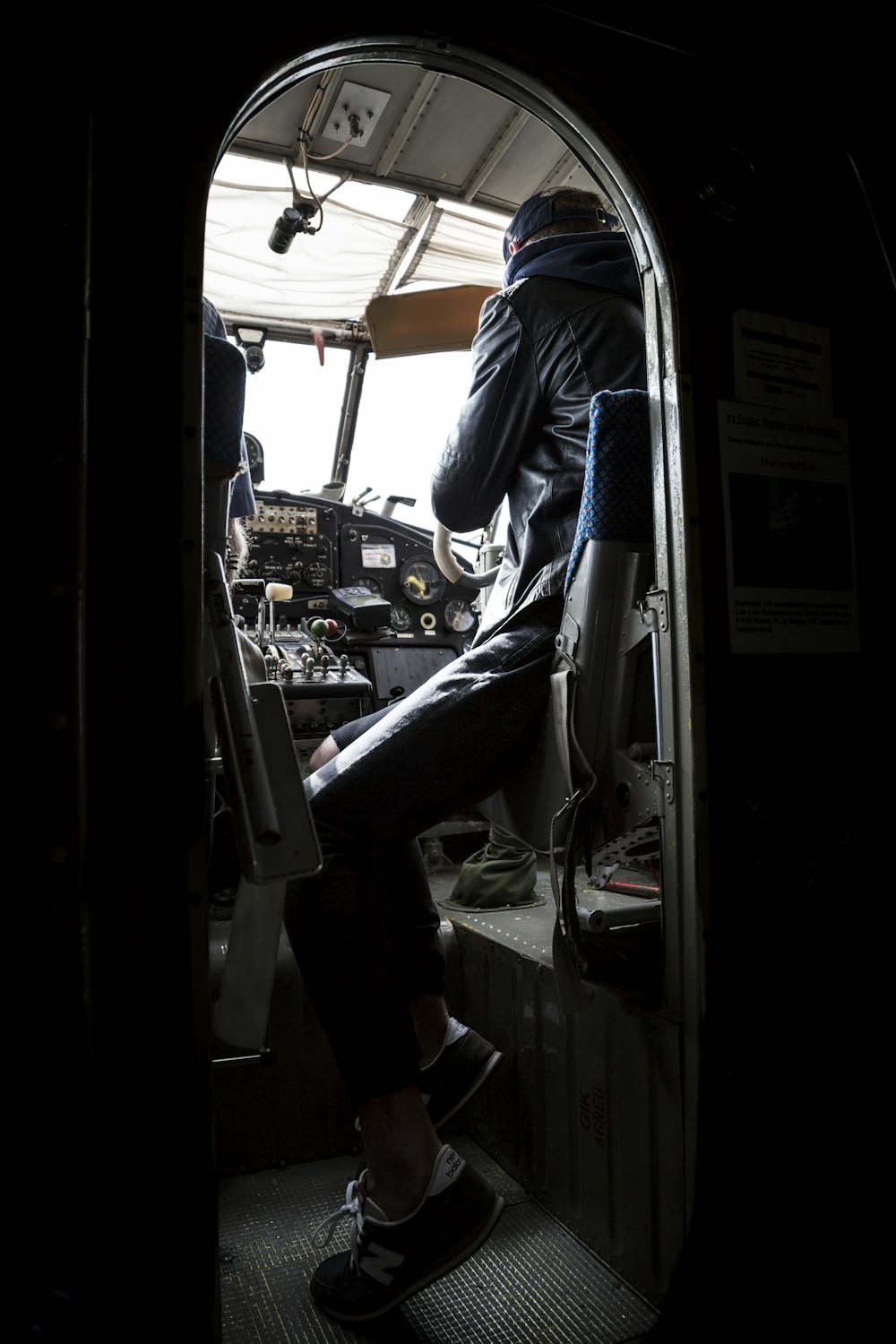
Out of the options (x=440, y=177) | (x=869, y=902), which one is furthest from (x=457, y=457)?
(x=440, y=177)

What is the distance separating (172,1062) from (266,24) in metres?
1.32

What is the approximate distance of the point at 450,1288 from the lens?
142 centimetres

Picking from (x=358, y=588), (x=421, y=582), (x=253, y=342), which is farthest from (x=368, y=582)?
(x=253, y=342)

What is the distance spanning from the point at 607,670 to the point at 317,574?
2.59 meters

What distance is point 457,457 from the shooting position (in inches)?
64.5

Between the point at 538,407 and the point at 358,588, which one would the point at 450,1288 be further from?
the point at 358,588

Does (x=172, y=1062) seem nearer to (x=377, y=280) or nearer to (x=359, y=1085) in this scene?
(x=359, y=1085)

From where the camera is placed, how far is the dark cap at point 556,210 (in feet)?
5.46

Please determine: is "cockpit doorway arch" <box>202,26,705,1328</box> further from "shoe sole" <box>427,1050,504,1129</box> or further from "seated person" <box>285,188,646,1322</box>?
"shoe sole" <box>427,1050,504,1129</box>

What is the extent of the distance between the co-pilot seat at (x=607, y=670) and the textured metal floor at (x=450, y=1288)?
21.3 inches

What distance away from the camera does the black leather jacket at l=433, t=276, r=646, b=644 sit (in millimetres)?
1562

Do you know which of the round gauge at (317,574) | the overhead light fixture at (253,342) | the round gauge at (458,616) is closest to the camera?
the round gauge at (317,574)

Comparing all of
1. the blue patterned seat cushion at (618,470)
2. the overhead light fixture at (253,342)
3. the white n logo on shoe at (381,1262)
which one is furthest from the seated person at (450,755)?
the overhead light fixture at (253,342)

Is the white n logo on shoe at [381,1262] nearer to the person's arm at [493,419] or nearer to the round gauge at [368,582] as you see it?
the person's arm at [493,419]
